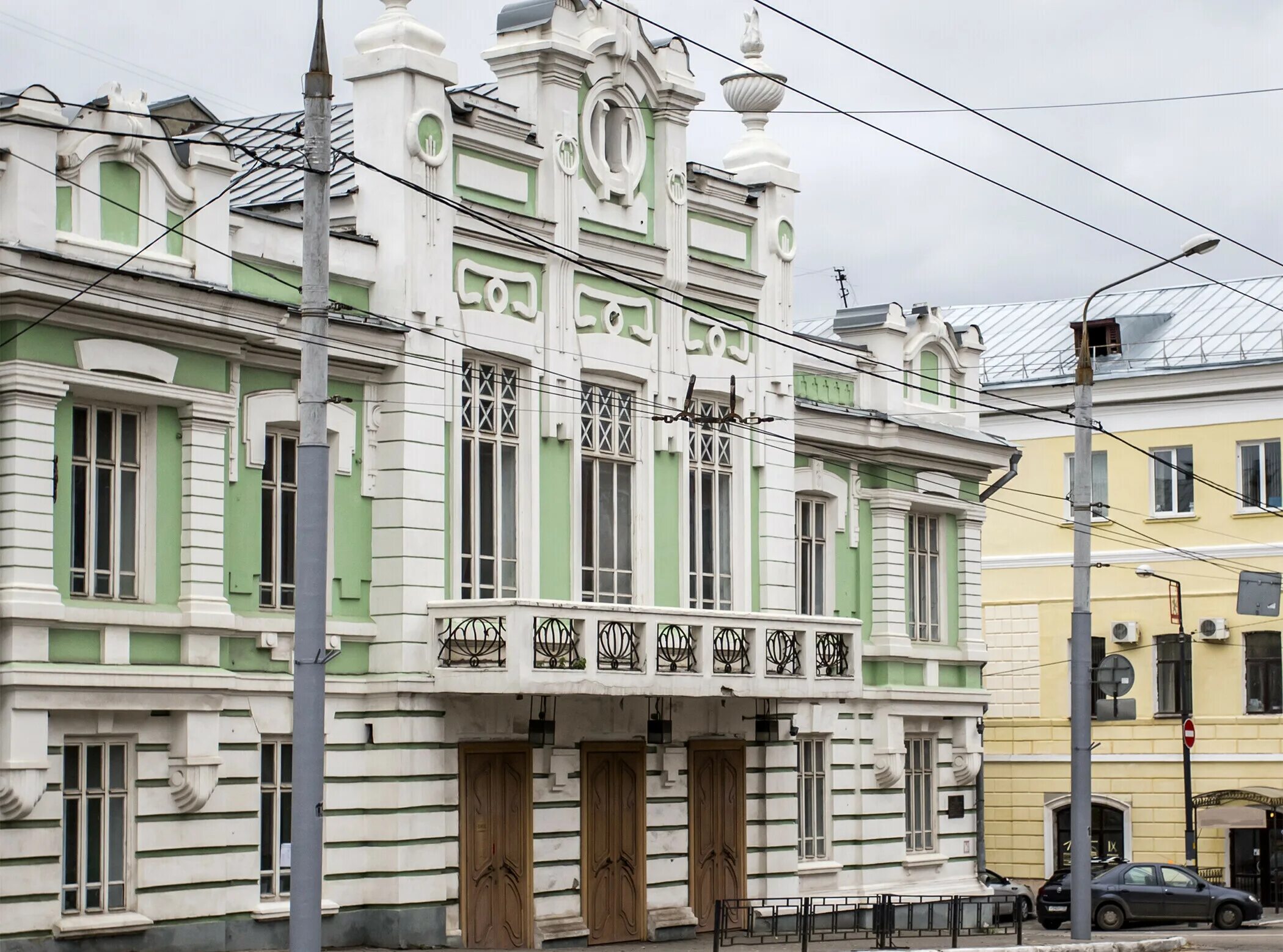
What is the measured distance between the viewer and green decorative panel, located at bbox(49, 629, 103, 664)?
2005cm

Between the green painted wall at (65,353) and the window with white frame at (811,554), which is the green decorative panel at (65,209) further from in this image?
the window with white frame at (811,554)

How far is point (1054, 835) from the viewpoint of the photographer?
46719 millimetres

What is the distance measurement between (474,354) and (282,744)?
16.6ft

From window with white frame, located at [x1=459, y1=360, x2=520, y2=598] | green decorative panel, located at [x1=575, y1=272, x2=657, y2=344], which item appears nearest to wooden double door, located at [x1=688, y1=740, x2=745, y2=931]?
window with white frame, located at [x1=459, y1=360, x2=520, y2=598]

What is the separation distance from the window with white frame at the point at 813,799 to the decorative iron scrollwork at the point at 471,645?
25.7 ft

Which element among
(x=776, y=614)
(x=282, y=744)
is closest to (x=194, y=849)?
(x=282, y=744)

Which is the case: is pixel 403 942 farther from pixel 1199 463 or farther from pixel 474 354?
pixel 1199 463

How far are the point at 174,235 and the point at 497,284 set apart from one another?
4.82 m

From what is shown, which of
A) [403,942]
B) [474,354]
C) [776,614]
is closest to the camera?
[403,942]

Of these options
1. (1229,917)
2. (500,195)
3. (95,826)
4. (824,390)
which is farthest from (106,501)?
(1229,917)

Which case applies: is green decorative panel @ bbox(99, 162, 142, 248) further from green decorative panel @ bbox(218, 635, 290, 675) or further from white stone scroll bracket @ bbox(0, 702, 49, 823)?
white stone scroll bracket @ bbox(0, 702, 49, 823)

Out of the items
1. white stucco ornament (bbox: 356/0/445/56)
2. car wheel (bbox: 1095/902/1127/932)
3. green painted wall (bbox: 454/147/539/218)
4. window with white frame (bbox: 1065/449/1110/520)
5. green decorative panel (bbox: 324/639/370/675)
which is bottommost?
car wheel (bbox: 1095/902/1127/932)

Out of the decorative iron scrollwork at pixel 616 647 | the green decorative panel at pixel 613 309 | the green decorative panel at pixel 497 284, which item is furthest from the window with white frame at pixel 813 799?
the green decorative panel at pixel 497 284

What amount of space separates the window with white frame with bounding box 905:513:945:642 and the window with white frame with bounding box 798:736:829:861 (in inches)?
115
